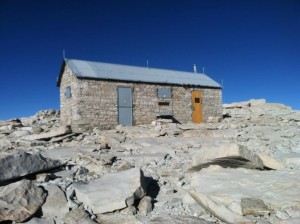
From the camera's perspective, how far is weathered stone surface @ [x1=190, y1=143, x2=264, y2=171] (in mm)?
6750

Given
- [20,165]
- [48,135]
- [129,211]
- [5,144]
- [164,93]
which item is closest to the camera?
[129,211]

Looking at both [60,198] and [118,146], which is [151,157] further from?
[60,198]

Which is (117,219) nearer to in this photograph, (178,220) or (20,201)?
(178,220)

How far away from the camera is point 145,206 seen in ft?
19.1

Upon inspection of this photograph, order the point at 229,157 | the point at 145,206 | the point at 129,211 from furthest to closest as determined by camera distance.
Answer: the point at 229,157 → the point at 145,206 → the point at 129,211

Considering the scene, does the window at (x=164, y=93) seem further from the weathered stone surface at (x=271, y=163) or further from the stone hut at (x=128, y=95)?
the weathered stone surface at (x=271, y=163)

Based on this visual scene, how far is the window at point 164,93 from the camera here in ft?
68.8

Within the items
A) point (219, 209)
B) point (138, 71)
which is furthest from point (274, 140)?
point (138, 71)

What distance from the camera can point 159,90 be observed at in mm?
20984

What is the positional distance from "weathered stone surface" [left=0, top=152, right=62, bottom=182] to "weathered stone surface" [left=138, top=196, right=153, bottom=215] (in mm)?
3089

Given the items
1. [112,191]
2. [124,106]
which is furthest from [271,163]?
[124,106]

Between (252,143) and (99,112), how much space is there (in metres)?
10.0

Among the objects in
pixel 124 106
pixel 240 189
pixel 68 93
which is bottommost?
pixel 240 189

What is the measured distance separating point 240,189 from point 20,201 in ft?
14.3
